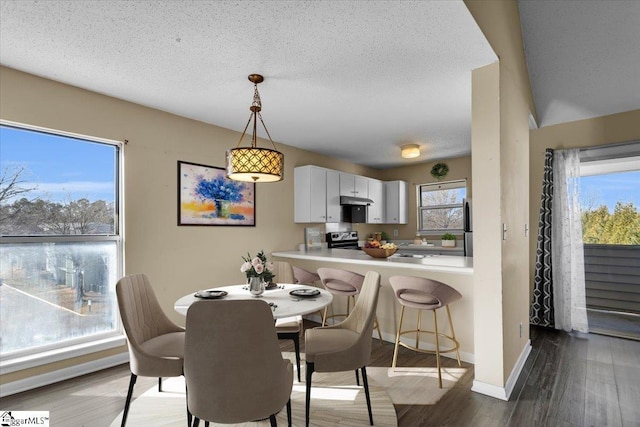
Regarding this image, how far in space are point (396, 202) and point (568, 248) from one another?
2.80 m

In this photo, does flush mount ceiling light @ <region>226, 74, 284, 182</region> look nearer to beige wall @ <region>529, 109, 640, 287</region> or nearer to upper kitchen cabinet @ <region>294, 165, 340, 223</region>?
upper kitchen cabinet @ <region>294, 165, 340, 223</region>

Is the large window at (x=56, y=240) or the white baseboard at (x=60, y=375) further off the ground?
the large window at (x=56, y=240)

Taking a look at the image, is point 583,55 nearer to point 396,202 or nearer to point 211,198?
point 396,202

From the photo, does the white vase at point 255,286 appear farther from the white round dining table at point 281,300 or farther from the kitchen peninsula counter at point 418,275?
the kitchen peninsula counter at point 418,275

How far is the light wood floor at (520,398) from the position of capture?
206 centimetres

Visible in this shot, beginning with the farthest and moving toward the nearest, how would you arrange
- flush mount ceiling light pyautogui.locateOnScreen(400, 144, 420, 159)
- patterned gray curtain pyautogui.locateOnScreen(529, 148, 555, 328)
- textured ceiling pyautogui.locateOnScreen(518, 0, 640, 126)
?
flush mount ceiling light pyautogui.locateOnScreen(400, 144, 420, 159) → patterned gray curtain pyautogui.locateOnScreen(529, 148, 555, 328) → textured ceiling pyautogui.locateOnScreen(518, 0, 640, 126)

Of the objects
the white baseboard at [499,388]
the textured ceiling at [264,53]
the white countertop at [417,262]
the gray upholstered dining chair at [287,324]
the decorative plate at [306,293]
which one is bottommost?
the white baseboard at [499,388]

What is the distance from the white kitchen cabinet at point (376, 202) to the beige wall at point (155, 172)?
2232mm

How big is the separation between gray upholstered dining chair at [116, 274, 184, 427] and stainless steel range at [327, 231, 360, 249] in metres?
3.13

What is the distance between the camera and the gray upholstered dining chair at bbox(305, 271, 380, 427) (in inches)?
75.0

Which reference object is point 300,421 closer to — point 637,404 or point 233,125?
point 637,404

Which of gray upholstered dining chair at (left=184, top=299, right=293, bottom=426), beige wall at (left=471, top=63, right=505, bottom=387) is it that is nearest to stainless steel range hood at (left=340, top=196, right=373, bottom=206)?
beige wall at (left=471, top=63, right=505, bottom=387)

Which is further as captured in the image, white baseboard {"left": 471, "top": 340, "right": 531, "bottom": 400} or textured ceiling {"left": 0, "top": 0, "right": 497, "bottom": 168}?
white baseboard {"left": 471, "top": 340, "right": 531, "bottom": 400}
